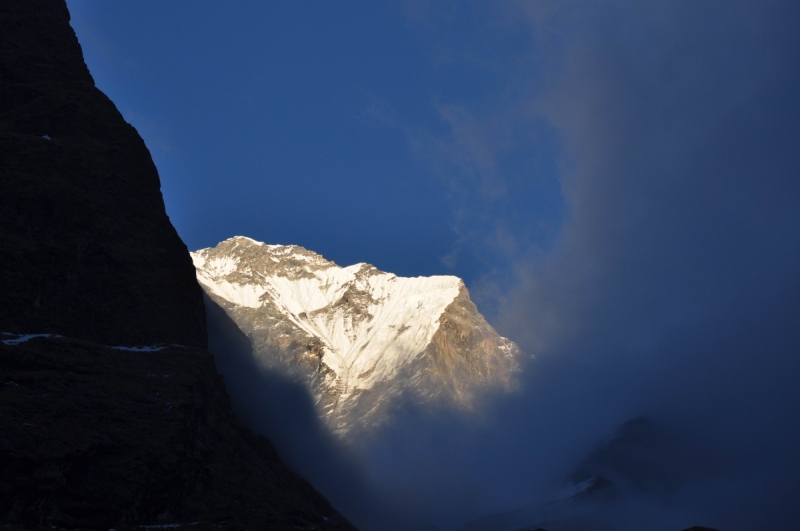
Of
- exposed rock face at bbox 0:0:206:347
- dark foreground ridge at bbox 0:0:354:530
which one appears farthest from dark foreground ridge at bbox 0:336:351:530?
exposed rock face at bbox 0:0:206:347

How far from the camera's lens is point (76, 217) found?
7925 cm

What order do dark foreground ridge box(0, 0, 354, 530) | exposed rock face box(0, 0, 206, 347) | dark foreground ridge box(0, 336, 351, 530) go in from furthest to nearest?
exposed rock face box(0, 0, 206, 347) → dark foreground ridge box(0, 0, 354, 530) → dark foreground ridge box(0, 336, 351, 530)

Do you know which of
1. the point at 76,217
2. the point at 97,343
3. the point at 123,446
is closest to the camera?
the point at 123,446

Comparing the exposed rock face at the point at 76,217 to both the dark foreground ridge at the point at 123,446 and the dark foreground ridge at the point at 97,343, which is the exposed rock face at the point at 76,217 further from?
the dark foreground ridge at the point at 123,446

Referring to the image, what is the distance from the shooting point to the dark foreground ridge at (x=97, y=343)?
5903 cm

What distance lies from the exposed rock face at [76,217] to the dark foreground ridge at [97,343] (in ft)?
0.45

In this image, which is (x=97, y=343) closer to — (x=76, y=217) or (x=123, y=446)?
(x=76, y=217)

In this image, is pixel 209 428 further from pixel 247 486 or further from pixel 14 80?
pixel 14 80

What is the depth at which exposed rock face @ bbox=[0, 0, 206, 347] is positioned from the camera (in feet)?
242

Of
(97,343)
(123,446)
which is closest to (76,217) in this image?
(97,343)

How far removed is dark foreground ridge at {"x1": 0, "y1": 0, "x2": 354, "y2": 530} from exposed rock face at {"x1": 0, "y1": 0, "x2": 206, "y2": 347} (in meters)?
0.14

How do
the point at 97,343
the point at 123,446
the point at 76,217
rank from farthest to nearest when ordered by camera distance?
the point at 76,217 < the point at 97,343 < the point at 123,446

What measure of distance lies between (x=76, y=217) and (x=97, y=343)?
40.8ft

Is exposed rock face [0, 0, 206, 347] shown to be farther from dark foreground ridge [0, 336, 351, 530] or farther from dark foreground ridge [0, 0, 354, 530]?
dark foreground ridge [0, 336, 351, 530]
